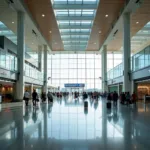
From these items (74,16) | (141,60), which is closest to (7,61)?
(74,16)

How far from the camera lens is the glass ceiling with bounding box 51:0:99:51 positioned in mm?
25922

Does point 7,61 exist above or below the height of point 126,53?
below

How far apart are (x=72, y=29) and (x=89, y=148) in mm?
33737

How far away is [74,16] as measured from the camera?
1200 inches

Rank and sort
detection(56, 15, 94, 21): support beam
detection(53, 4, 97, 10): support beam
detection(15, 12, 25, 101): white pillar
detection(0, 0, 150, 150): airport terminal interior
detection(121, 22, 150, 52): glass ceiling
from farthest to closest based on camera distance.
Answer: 1. detection(121, 22, 150, 52): glass ceiling
2. detection(56, 15, 94, 21): support beam
3. detection(53, 4, 97, 10): support beam
4. detection(15, 12, 25, 101): white pillar
5. detection(0, 0, 150, 150): airport terminal interior

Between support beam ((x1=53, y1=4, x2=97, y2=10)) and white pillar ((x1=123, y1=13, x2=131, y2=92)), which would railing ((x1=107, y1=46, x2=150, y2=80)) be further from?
support beam ((x1=53, y1=4, x2=97, y2=10))

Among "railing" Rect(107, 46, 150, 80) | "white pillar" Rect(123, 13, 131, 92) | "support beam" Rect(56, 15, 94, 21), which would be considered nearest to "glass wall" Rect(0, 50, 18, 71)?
"support beam" Rect(56, 15, 94, 21)

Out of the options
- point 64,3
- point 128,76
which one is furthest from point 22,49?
point 128,76

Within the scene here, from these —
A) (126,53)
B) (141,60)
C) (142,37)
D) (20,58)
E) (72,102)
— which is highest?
(142,37)

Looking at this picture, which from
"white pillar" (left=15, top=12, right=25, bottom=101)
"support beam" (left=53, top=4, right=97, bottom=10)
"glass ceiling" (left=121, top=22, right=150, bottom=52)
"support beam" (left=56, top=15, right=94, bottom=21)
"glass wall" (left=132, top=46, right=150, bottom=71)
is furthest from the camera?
"glass ceiling" (left=121, top=22, right=150, bottom=52)

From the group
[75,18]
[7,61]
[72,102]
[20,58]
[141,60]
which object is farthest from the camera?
[75,18]

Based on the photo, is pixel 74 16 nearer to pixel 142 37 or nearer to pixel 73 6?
pixel 73 6

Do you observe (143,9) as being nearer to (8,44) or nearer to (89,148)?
(8,44)

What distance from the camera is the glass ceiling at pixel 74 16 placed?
85.0ft
